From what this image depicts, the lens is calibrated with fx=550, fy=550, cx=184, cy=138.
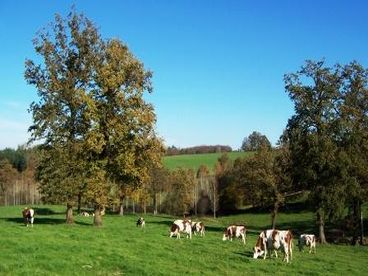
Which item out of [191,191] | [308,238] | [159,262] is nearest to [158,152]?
[308,238]

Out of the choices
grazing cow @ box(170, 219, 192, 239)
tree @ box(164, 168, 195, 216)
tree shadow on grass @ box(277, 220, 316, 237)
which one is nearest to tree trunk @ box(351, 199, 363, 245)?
tree shadow on grass @ box(277, 220, 316, 237)

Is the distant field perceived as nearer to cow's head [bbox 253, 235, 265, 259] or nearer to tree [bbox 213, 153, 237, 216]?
tree [bbox 213, 153, 237, 216]

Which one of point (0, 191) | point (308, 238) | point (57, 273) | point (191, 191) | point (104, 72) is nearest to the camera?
point (57, 273)

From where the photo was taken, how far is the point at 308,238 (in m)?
39.5

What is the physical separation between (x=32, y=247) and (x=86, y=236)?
7.53 metres

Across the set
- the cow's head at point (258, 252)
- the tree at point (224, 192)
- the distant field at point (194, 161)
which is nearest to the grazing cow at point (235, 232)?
the cow's head at point (258, 252)

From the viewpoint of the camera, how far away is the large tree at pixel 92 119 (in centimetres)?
4350

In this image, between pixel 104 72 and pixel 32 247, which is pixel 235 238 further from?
pixel 32 247

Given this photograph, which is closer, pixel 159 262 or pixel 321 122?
pixel 159 262

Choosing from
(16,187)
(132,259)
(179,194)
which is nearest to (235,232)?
(132,259)

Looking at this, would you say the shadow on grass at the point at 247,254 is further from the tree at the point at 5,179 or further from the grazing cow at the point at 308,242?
the tree at the point at 5,179

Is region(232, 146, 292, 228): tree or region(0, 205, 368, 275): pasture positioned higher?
region(232, 146, 292, 228): tree

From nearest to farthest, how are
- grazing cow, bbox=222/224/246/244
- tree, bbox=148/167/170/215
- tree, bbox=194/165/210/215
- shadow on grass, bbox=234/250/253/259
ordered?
shadow on grass, bbox=234/250/253/259 < grazing cow, bbox=222/224/246/244 < tree, bbox=148/167/170/215 < tree, bbox=194/165/210/215

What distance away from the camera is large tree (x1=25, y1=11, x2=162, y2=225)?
43.5 metres
